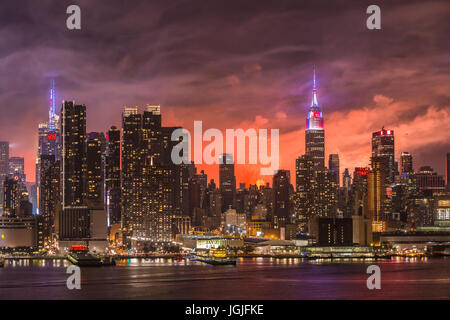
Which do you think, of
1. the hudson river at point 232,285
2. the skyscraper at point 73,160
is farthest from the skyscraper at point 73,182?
the hudson river at point 232,285

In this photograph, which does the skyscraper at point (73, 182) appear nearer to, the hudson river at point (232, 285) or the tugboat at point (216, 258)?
the tugboat at point (216, 258)

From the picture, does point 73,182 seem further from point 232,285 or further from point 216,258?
point 232,285

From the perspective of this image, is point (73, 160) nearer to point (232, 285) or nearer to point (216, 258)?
point (216, 258)

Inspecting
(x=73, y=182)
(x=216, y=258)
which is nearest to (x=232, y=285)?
(x=216, y=258)

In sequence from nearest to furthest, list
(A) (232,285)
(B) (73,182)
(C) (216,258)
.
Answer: (A) (232,285) → (C) (216,258) → (B) (73,182)

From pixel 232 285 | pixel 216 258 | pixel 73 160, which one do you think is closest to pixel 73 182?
pixel 73 160

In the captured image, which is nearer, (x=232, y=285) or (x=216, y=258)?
(x=232, y=285)

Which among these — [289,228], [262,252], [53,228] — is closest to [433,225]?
[289,228]

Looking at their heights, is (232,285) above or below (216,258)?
above

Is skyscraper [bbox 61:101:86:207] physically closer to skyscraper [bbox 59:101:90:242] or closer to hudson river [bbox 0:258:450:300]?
skyscraper [bbox 59:101:90:242]

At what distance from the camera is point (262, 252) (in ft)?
501

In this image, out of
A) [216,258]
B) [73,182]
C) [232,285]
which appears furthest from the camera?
[73,182]
